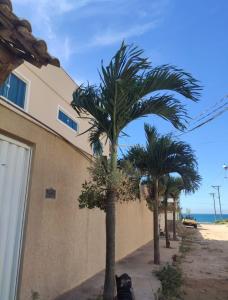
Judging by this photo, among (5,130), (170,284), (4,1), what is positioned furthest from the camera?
(170,284)

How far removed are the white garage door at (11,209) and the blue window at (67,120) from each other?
19.7 ft

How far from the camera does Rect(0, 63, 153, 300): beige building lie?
179 inches

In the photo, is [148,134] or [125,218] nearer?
[148,134]

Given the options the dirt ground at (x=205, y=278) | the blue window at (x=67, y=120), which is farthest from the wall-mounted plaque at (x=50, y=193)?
the blue window at (x=67, y=120)

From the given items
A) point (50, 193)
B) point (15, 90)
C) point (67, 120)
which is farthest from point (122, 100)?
point (67, 120)

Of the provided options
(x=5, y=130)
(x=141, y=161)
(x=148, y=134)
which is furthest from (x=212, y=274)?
(x=5, y=130)

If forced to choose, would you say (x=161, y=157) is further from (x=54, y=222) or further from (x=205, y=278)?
(x=54, y=222)

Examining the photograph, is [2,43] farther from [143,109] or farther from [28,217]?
[143,109]

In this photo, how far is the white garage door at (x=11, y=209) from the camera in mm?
4461

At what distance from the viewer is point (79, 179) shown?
7012mm

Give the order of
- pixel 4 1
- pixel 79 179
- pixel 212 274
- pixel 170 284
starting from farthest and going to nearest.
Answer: pixel 212 274 → pixel 170 284 → pixel 79 179 → pixel 4 1

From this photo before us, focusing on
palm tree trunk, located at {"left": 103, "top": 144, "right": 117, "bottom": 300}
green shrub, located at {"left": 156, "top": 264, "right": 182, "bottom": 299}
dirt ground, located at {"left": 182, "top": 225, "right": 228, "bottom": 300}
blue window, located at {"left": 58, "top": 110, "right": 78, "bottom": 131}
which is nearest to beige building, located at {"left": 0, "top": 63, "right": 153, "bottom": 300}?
palm tree trunk, located at {"left": 103, "top": 144, "right": 117, "bottom": 300}

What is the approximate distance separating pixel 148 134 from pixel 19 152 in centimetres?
656

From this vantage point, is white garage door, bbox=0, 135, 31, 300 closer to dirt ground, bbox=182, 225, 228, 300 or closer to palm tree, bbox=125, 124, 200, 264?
dirt ground, bbox=182, 225, 228, 300
